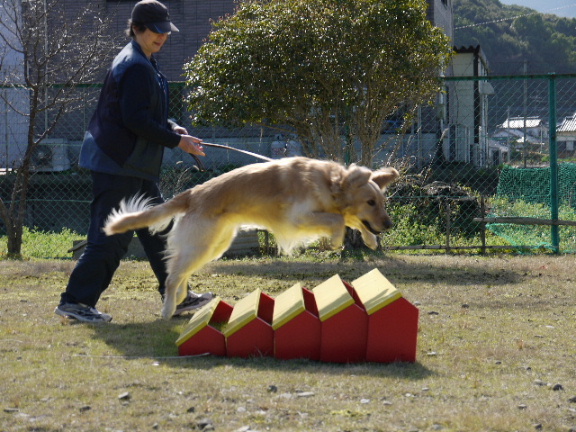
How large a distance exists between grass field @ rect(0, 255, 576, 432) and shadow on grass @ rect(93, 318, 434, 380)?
0.01 metres

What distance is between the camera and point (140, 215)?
16.8 ft

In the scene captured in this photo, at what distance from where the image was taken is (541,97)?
420 inches

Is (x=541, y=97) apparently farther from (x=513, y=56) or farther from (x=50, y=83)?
(x=513, y=56)

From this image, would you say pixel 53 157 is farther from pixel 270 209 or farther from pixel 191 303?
pixel 270 209

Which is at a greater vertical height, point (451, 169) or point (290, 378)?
point (451, 169)

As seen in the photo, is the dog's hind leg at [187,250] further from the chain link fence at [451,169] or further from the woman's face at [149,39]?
the chain link fence at [451,169]

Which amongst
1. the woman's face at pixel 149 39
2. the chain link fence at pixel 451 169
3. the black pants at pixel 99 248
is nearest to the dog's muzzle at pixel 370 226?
the black pants at pixel 99 248

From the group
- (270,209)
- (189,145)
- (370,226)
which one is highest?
(189,145)

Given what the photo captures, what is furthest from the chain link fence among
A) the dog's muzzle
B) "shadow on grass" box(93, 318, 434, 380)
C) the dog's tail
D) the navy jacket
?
"shadow on grass" box(93, 318, 434, 380)

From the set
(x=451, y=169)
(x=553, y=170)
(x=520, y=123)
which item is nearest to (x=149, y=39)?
(x=553, y=170)

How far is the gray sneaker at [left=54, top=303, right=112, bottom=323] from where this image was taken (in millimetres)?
5254

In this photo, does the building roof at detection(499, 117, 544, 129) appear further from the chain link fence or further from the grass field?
the grass field

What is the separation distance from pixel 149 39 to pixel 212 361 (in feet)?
7.79

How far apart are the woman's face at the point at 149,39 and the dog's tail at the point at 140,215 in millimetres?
1065
